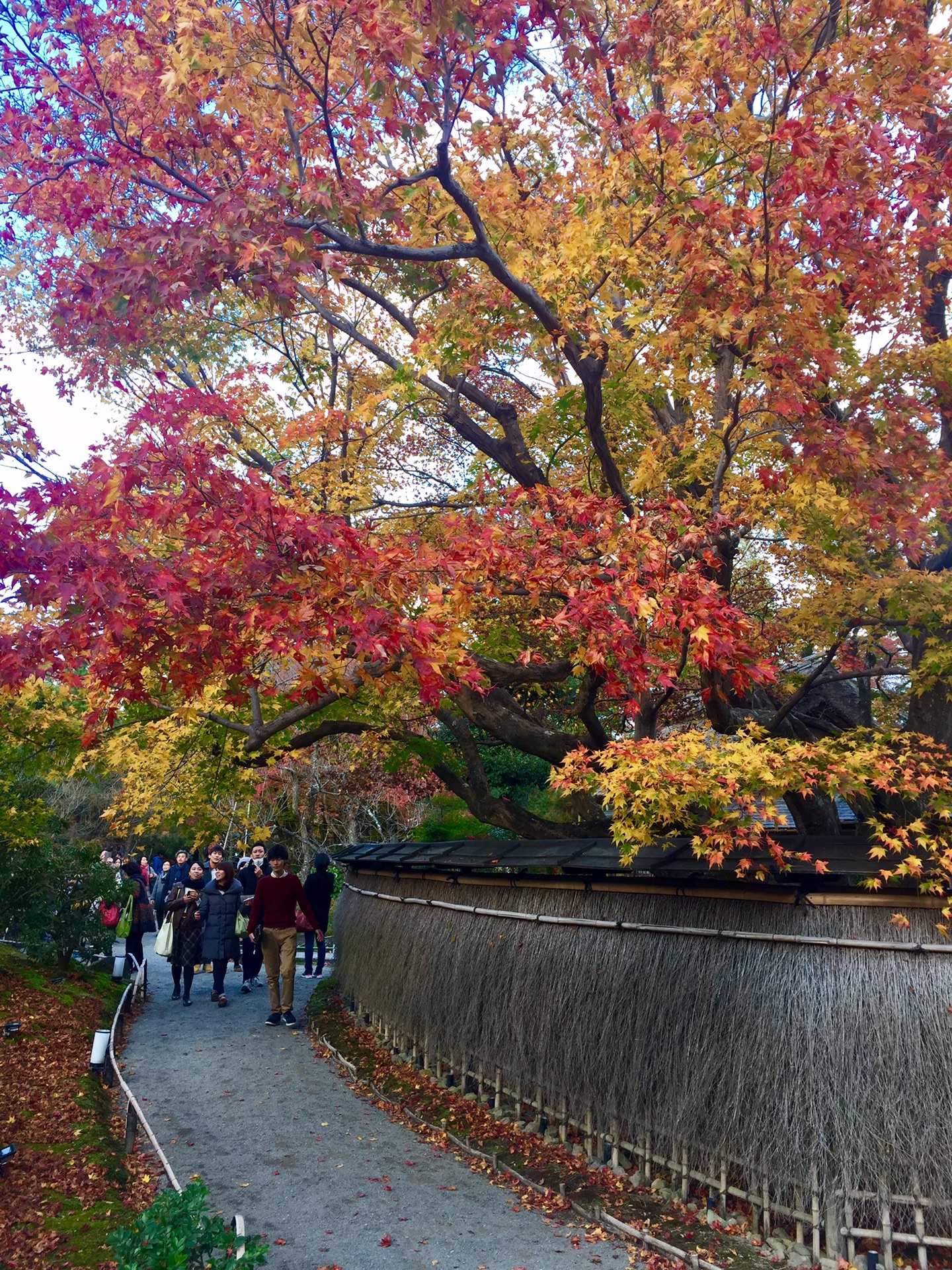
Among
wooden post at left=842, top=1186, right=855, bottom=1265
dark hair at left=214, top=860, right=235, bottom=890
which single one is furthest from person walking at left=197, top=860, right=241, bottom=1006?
wooden post at left=842, top=1186, right=855, bottom=1265

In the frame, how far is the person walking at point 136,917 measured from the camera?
12945 millimetres

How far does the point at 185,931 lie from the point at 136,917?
3.67ft

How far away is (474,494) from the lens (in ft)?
37.1

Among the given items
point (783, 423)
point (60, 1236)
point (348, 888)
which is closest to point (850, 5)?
point (783, 423)

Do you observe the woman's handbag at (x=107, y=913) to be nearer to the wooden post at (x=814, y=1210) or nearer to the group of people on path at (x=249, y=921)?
the group of people on path at (x=249, y=921)

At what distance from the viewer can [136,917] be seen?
43.0 feet

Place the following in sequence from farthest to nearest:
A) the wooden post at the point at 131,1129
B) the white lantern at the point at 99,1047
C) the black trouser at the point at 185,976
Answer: the black trouser at the point at 185,976 < the white lantern at the point at 99,1047 < the wooden post at the point at 131,1129

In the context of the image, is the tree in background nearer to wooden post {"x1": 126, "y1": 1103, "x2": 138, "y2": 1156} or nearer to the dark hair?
the dark hair

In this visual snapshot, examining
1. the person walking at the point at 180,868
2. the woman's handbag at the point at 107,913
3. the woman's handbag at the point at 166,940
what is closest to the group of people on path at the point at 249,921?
the woman's handbag at the point at 166,940

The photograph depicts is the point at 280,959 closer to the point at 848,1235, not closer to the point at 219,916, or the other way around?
the point at 219,916

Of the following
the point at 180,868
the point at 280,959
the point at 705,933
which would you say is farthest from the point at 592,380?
the point at 180,868

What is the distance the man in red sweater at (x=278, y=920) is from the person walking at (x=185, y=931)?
1385 mm

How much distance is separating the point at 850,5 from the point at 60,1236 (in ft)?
32.8

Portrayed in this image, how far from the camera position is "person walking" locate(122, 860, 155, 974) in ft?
42.5
